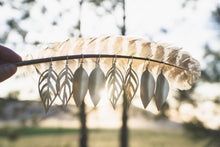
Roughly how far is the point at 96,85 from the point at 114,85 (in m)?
0.05

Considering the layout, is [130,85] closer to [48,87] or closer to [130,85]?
[130,85]

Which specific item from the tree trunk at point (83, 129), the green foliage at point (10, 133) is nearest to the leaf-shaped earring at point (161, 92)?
the tree trunk at point (83, 129)

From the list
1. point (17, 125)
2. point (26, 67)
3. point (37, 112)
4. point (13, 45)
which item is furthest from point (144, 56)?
point (17, 125)

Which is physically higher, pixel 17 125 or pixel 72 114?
pixel 72 114

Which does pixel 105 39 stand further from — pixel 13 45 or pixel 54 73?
pixel 13 45

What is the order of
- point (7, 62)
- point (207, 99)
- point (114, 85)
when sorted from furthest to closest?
1. point (207, 99)
2. point (7, 62)
3. point (114, 85)

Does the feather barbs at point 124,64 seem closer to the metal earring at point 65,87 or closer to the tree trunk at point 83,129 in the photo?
the metal earring at point 65,87

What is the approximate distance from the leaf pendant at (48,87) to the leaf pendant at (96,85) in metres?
0.09

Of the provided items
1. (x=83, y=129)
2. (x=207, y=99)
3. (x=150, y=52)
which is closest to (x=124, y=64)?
(x=150, y=52)

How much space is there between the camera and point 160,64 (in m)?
0.60

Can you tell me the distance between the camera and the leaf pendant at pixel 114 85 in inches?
20.4

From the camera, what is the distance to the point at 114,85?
0.53m

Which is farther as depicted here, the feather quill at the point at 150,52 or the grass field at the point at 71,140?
the grass field at the point at 71,140

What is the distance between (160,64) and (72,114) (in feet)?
5.14
